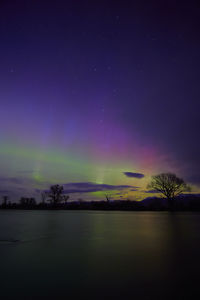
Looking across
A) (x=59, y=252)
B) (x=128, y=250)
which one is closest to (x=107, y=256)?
(x=128, y=250)

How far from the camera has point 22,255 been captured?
5090 mm

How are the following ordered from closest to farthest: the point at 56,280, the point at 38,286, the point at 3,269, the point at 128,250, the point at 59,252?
the point at 38,286 < the point at 56,280 < the point at 3,269 < the point at 59,252 < the point at 128,250

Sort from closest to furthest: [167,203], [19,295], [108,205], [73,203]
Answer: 1. [19,295]
2. [167,203]
3. [108,205]
4. [73,203]

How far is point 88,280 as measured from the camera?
10.9 ft

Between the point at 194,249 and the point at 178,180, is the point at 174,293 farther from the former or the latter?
the point at 178,180

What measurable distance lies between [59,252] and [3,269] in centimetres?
180

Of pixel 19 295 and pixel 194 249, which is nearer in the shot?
pixel 19 295

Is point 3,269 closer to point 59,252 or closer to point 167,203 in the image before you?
point 59,252

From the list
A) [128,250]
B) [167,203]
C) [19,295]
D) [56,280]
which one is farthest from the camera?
[167,203]

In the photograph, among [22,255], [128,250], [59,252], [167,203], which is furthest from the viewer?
[167,203]

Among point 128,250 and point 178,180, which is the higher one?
point 178,180

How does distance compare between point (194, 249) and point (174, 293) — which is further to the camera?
point (194, 249)

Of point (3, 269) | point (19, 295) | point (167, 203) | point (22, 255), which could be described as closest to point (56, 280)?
point (19, 295)

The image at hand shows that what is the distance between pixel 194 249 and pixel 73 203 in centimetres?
6966
